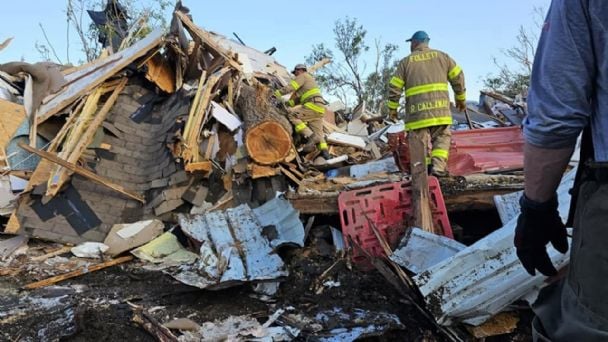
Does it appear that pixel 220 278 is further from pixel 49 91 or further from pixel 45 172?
pixel 49 91

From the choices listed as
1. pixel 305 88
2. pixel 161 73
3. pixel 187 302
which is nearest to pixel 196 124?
pixel 161 73

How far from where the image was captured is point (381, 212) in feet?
13.2

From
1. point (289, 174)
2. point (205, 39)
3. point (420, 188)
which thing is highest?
point (205, 39)

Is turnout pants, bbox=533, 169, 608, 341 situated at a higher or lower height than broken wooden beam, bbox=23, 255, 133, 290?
higher

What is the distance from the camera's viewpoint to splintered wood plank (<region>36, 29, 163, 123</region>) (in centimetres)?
629

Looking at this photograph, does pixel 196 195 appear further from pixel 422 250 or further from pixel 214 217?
pixel 422 250

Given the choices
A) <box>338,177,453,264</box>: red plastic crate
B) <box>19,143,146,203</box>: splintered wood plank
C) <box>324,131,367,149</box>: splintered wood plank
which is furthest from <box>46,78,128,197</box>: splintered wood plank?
<box>338,177,453,264</box>: red plastic crate

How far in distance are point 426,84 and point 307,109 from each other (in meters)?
2.64

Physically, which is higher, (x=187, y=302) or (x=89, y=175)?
(x=89, y=175)

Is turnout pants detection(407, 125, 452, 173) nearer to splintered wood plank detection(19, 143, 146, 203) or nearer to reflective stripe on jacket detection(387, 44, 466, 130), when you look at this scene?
reflective stripe on jacket detection(387, 44, 466, 130)

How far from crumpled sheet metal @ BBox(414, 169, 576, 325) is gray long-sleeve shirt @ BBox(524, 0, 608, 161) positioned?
1771 millimetres

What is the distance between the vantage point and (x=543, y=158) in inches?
48.8

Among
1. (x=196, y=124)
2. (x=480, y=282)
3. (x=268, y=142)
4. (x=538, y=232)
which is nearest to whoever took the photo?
(x=538, y=232)

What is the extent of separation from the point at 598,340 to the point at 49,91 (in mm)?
7585
